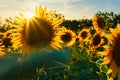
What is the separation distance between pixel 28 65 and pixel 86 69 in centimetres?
268

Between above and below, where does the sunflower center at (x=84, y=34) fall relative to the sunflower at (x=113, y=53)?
below

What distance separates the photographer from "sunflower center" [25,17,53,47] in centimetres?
361

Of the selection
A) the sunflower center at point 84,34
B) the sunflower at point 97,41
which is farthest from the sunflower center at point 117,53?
the sunflower center at point 84,34

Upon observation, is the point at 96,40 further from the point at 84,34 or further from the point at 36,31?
the point at 36,31

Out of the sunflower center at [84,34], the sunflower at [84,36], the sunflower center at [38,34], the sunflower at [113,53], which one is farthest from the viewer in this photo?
the sunflower center at [84,34]

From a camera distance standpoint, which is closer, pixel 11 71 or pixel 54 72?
pixel 11 71

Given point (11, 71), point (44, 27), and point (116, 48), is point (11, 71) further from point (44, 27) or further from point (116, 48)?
point (116, 48)

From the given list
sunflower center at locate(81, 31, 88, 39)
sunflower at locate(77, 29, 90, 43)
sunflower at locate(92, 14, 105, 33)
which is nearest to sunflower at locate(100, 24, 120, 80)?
sunflower at locate(92, 14, 105, 33)

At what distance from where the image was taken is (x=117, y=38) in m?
3.14

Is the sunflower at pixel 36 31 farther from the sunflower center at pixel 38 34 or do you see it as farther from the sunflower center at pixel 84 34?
the sunflower center at pixel 84 34

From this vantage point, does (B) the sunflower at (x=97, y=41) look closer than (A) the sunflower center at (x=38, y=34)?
No

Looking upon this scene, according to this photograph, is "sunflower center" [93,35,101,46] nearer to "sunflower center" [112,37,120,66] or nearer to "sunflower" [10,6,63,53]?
"sunflower" [10,6,63,53]

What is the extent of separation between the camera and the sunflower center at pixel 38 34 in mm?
3609

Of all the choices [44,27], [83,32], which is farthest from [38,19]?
[83,32]
